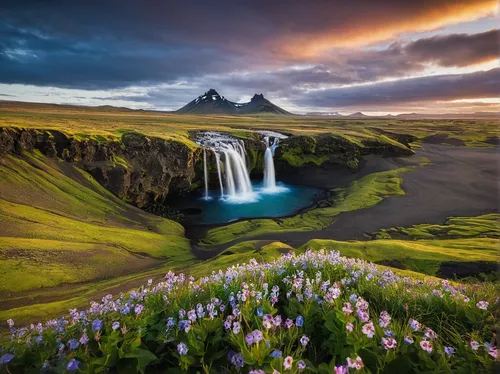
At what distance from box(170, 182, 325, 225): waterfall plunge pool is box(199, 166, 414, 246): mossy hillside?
3362mm

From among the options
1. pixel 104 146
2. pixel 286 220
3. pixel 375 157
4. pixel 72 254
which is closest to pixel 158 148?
pixel 104 146

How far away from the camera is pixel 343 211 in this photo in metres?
45.4

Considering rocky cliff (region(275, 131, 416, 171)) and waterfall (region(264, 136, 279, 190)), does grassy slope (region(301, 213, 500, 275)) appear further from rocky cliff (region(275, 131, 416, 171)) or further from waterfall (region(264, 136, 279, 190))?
rocky cliff (region(275, 131, 416, 171))

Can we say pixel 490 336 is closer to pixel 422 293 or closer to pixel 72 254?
pixel 422 293

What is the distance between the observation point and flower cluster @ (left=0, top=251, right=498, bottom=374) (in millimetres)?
3477

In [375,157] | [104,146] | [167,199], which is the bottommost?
[167,199]

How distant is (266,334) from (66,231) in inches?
1224

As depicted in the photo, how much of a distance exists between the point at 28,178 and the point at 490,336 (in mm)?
41975

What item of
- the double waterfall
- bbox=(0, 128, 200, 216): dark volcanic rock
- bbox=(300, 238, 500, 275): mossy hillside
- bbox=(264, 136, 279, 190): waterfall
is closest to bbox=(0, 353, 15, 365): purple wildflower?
bbox=(300, 238, 500, 275): mossy hillside

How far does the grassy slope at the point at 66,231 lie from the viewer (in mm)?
22406

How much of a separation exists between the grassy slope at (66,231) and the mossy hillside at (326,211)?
19.2ft

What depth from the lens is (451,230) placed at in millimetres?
37125

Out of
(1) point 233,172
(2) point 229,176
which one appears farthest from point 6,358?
(1) point 233,172

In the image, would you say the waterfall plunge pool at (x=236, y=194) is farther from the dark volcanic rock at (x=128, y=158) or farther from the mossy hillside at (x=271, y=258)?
the mossy hillside at (x=271, y=258)
